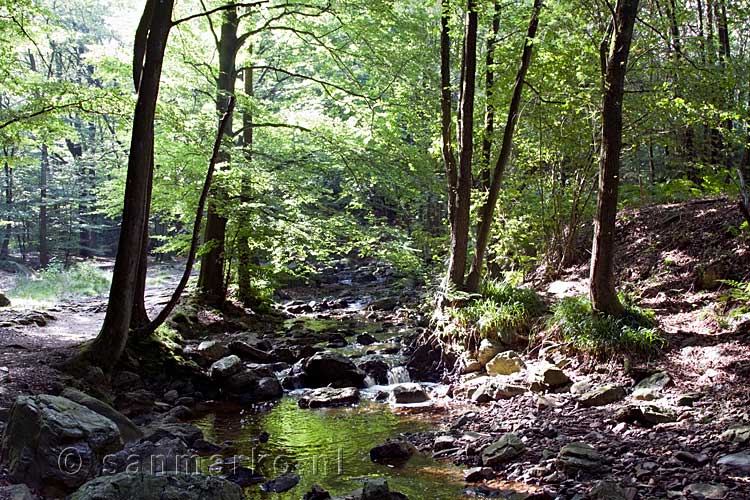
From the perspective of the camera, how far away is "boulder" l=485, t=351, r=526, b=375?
8609 millimetres

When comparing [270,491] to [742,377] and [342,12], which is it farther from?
[342,12]

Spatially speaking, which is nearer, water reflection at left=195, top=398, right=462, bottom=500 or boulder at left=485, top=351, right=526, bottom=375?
water reflection at left=195, top=398, right=462, bottom=500

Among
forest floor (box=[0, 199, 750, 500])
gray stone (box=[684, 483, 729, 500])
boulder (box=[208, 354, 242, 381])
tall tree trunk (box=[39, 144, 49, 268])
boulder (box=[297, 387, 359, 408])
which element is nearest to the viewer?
gray stone (box=[684, 483, 729, 500])

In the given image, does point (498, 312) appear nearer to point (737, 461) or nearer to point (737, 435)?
point (737, 435)

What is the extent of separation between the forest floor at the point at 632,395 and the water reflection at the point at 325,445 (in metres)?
0.28

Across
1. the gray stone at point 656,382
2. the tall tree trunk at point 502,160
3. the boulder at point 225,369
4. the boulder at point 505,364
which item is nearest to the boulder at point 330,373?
the boulder at point 225,369

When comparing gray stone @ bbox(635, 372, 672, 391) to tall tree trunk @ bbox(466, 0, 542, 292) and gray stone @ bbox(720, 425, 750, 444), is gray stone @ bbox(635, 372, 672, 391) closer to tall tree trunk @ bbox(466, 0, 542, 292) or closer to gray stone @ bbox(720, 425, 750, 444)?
gray stone @ bbox(720, 425, 750, 444)

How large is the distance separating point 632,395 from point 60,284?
66.0 feet

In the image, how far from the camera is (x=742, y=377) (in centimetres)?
617

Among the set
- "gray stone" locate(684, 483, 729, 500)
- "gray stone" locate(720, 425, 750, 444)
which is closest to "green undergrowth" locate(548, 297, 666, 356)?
"gray stone" locate(720, 425, 750, 444)

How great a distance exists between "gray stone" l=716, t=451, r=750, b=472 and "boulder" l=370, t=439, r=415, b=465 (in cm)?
287

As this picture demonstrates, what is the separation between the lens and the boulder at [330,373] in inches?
379

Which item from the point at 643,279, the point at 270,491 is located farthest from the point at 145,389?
the point at 643,279

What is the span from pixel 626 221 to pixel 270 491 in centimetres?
1047
